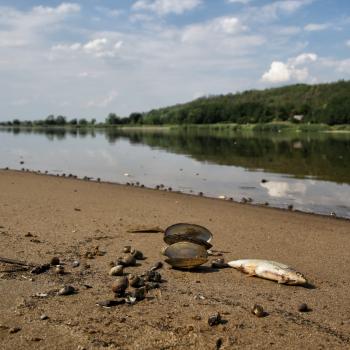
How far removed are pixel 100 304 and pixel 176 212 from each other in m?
7.54

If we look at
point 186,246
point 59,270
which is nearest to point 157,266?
point 186,246

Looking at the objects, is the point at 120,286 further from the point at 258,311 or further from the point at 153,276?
the point at 258,311

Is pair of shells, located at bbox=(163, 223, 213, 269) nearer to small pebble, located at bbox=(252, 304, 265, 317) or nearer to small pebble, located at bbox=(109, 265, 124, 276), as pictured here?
small pebble, located at bbox=(109, 265, 124, 276)

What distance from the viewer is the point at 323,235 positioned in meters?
10.5

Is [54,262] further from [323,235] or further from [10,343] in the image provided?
[323,235]

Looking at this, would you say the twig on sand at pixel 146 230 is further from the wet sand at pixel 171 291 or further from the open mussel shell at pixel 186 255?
the open mussel shell at pixel 186 255

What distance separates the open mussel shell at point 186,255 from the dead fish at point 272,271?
1.86ft

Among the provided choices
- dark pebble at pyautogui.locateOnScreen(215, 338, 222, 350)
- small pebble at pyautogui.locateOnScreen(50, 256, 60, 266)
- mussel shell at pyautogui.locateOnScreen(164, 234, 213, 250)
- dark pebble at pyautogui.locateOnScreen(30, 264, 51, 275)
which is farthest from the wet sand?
mussel shell at pyautogui.locateOnScreen(164, 234, 213, 250)

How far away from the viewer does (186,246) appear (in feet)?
25.2

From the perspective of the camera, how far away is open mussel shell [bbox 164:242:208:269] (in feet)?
23.5

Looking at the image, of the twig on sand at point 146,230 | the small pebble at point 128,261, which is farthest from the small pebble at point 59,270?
the twig on sand at point 146,230

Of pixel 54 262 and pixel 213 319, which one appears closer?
pixel 213 319

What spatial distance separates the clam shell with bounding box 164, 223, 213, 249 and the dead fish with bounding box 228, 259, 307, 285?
1.27 metres

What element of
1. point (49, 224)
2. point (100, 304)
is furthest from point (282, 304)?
point (49, 224)
